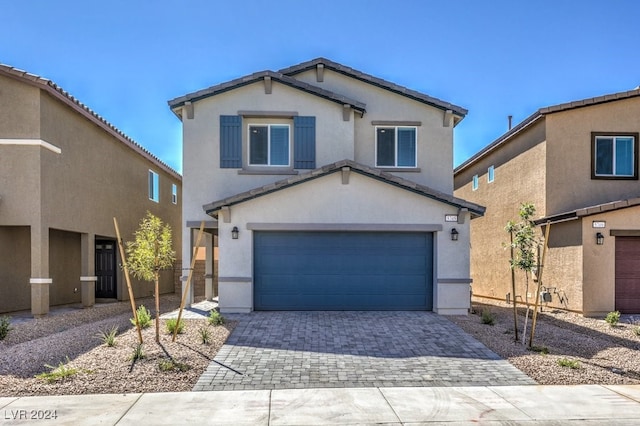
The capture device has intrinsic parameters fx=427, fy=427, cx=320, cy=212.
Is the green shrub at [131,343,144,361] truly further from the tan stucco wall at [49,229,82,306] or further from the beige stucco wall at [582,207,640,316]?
the beige stucco wall at [582,207,640,316]

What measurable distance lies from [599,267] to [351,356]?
8.48m

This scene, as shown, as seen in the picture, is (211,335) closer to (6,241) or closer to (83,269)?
(83,269)

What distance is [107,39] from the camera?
13.2m

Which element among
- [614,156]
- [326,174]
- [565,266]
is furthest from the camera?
[614,156]

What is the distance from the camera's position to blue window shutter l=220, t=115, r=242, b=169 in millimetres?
12977

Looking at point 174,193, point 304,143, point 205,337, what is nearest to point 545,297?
point 304,143

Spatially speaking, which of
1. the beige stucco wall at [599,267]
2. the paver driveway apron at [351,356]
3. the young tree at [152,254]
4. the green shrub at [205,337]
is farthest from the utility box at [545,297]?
the young tree at [152,254]

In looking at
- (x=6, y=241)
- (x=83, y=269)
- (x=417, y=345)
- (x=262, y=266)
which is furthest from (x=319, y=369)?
(x=6, y=241)

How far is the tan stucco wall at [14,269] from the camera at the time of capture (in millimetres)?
12383

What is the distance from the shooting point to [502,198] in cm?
1647

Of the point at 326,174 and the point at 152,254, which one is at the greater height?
the point at 326,174

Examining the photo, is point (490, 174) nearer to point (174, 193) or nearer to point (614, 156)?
point (614, 156)

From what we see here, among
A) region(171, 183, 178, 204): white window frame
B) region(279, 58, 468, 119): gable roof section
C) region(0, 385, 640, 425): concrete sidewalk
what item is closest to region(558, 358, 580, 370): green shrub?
region(0, 385, 640, 425): concrete sidewalk

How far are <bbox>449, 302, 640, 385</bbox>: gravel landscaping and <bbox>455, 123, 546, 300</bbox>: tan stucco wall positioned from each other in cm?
375
